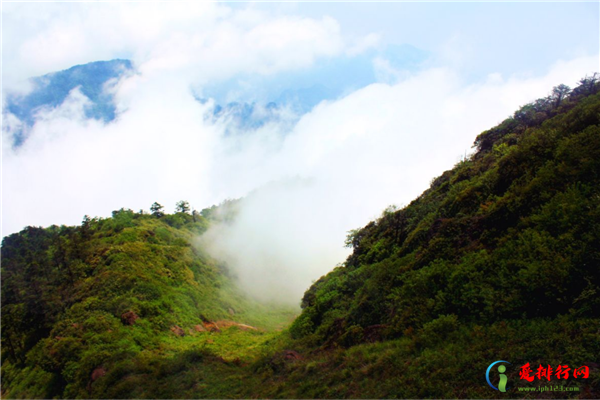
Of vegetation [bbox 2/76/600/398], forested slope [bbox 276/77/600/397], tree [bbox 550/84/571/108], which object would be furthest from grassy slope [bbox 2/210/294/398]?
tree [bbox 550/84/571/108]

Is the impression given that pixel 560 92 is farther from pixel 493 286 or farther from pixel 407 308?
pixel 407 308

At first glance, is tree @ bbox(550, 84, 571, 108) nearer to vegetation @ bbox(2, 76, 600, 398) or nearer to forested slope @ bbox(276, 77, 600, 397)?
vegetation @ bbox(2, 76, 600, 398)

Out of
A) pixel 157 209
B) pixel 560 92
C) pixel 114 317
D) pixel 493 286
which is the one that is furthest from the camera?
pixel 157 209

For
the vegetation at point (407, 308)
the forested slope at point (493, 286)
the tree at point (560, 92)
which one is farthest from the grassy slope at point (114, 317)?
the tree at point (560, 92)

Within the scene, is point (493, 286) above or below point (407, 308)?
above

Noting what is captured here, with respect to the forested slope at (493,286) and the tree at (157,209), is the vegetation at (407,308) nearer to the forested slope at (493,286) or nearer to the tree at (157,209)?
the forested slope at (493,286)

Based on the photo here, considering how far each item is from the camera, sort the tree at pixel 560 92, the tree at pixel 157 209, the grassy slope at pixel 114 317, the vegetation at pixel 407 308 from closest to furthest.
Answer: the vegetation at pixel 407 308, the grassy slope at pixel 114 317, the tree at pixel 560 92, the tree at pixel 157 209

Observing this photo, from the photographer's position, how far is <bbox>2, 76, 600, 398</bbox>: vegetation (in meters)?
9.71

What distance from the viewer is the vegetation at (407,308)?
31.9 ft

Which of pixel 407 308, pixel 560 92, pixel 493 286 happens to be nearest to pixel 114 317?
pixel 407 308

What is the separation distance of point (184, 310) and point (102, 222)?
1134 inches

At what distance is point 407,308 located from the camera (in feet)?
46.3

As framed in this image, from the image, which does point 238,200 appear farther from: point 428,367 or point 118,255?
point 428,367

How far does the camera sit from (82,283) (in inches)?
1235
